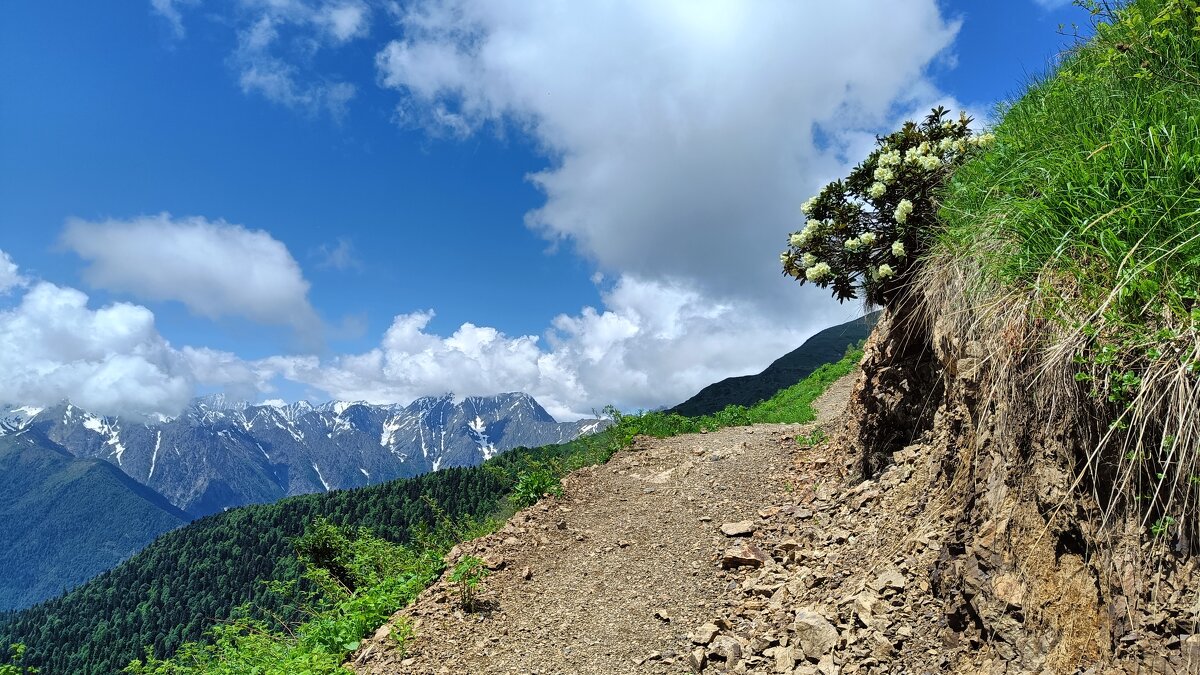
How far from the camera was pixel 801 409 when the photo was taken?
20531 mm

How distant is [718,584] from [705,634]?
1.44m

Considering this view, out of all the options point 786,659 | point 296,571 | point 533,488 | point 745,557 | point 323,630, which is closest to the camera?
point 786,659

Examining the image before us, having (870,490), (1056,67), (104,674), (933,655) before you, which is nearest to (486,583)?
(870,490)

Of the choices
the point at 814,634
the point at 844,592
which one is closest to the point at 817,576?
the point at 844,592

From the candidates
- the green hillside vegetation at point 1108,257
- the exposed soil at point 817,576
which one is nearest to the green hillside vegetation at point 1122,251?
the green hillside vegetation at point 1108,257

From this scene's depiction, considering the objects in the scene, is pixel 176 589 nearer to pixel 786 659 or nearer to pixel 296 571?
pixel 296 571

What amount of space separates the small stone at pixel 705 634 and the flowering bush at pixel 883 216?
4.58 metres

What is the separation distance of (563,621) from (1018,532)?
235 inches

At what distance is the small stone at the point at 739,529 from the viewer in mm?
9398

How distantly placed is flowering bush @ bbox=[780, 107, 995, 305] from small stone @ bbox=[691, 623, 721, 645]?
458cm

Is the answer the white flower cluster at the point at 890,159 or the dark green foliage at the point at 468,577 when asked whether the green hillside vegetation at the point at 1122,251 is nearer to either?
the white flower cluster at the point at 890,159

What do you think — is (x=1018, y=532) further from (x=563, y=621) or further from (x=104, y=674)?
(x=104, y=674)

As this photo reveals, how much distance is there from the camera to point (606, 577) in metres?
9.31

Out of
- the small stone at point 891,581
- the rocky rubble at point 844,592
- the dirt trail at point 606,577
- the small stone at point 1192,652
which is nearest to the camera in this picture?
the small stone at point 1192,652
